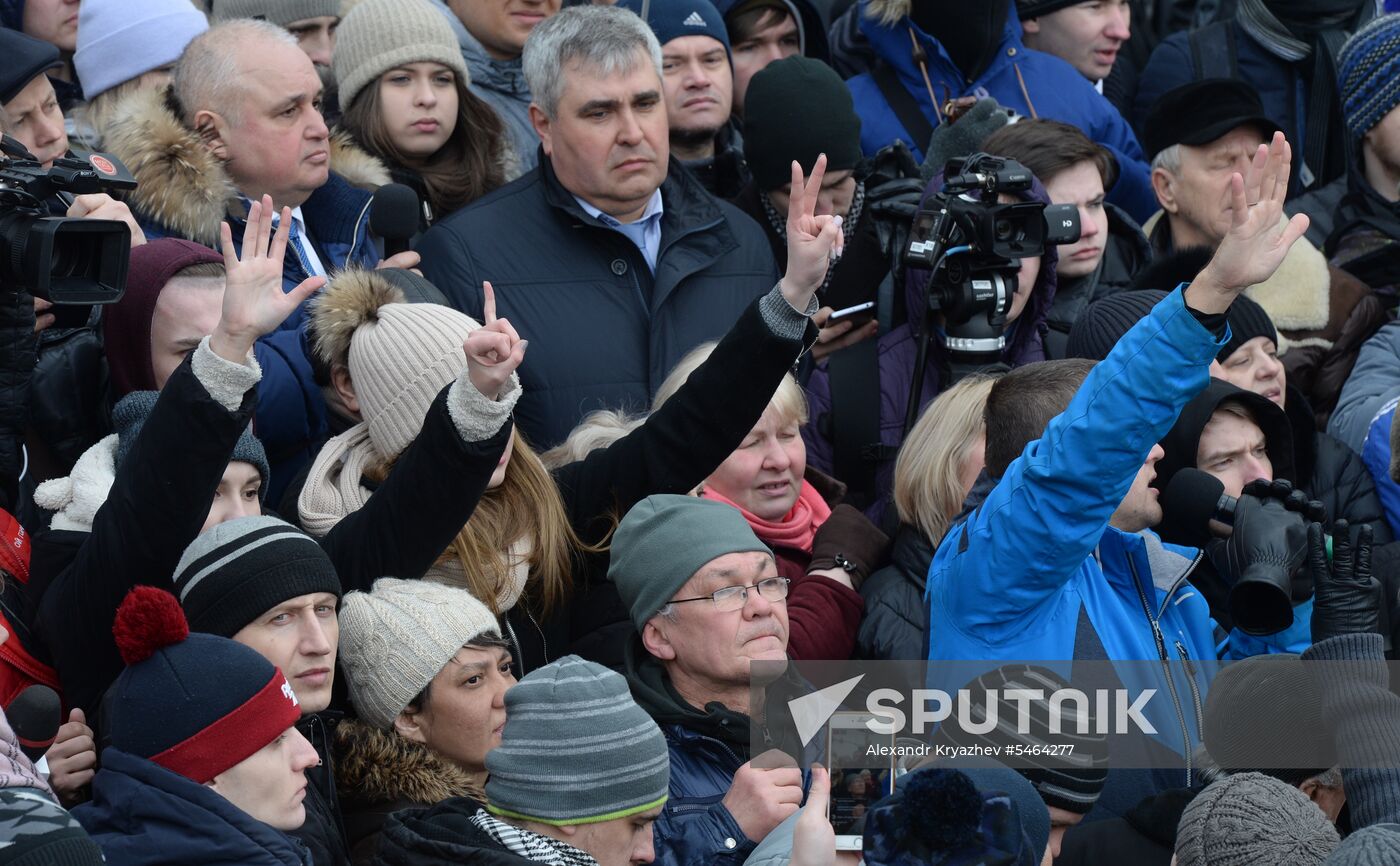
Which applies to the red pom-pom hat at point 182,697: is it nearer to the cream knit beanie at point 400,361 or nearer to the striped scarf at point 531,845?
the striped scarf at point 531,845

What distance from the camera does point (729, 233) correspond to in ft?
18.1

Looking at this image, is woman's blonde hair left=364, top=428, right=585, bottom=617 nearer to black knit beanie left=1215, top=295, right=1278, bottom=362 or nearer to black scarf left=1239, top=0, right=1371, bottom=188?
black knit beanie left=1215, top=295, right=1278, bottom=362

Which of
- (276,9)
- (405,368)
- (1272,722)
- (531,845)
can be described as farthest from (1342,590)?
(276,9)

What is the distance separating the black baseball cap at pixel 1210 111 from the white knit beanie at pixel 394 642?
11.2ft

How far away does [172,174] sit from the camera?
5.00 metres

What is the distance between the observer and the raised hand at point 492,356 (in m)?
3.94

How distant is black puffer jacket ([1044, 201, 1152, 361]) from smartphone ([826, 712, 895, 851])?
2276 mm

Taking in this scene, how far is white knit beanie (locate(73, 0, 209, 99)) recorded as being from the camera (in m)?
5.54

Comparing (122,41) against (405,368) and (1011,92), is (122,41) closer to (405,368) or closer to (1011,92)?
(405,368)

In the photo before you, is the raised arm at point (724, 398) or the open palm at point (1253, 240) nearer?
the open palm at point (1253, 240)

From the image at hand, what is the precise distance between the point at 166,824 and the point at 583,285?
250 cm

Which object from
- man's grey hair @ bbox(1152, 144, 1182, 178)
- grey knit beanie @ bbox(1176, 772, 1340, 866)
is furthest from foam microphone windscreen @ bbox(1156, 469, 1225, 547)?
man's grey hair @ bbox(1152, 144, 1182, 178)

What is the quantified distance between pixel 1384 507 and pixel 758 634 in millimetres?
2069

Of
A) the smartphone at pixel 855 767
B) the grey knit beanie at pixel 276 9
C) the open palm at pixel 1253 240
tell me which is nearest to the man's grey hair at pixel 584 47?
the grey knit beanie at pixel 276 9
